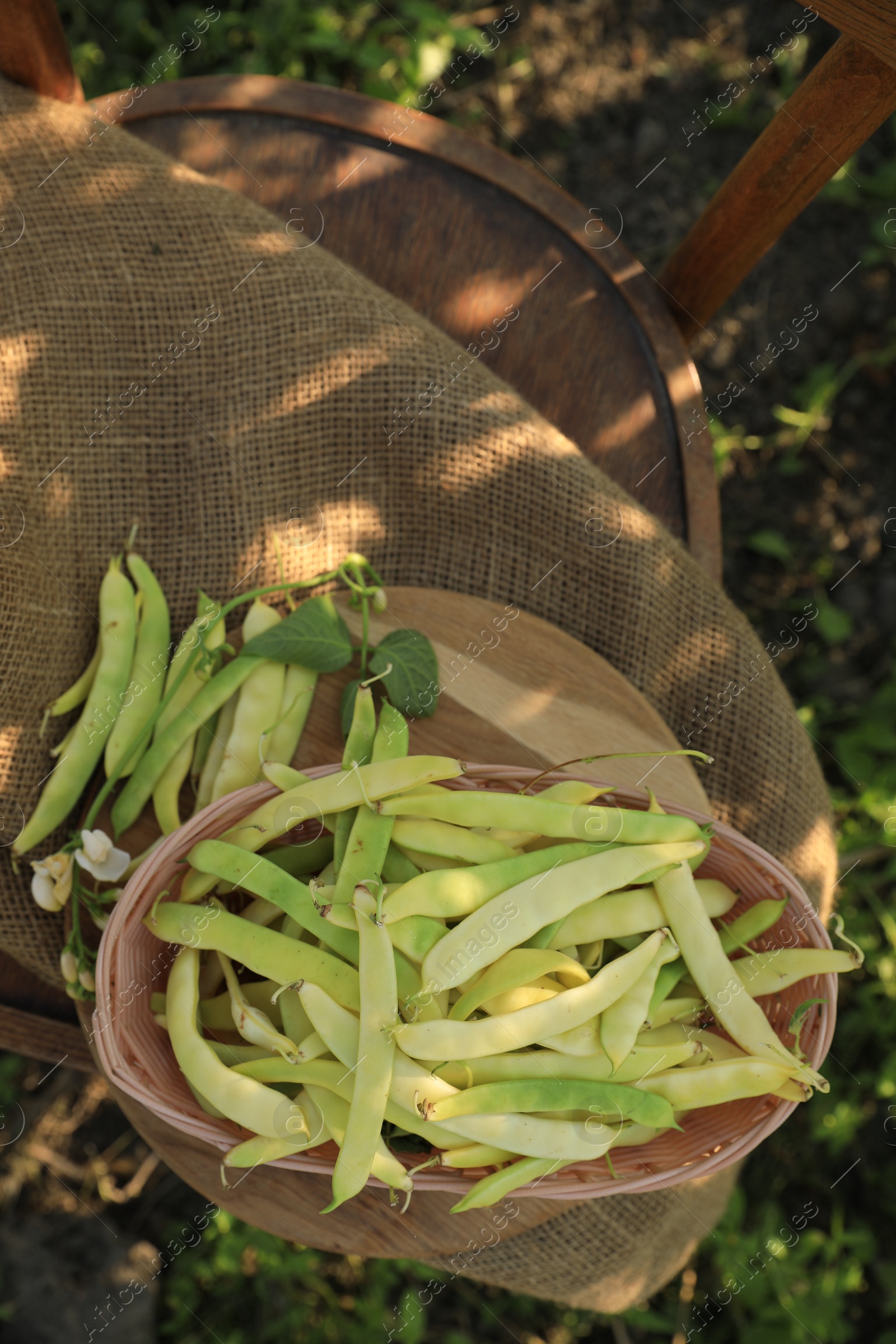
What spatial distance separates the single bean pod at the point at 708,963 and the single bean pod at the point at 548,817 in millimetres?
59

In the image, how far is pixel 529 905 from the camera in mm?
1164

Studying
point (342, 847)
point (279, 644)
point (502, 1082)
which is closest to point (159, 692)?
point (279, 644)

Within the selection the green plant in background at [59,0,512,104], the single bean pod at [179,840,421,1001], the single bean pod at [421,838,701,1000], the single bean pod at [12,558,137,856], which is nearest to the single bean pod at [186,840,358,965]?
the single bean pod at [179,840,421,1001]

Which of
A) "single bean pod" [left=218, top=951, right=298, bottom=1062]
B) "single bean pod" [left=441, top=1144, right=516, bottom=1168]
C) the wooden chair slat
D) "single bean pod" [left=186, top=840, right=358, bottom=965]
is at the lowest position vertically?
"single bean pod" [left=218, top=951, right=298, bottom=1062]

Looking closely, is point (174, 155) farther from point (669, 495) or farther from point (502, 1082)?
point (502, 1082)

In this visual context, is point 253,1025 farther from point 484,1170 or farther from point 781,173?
point 781,173

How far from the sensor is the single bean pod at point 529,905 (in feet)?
3.77

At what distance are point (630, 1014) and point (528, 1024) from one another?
0.14 metres

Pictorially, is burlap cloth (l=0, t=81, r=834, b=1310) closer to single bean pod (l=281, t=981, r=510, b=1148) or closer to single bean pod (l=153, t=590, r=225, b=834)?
single bean pod (l=153, t=590, r=225, b=834)

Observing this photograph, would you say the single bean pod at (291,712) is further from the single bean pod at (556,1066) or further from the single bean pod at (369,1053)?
the single bean pod at (556,1066)

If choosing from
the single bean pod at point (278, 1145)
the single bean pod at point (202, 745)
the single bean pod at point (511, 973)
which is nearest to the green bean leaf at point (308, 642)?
the single bean pod at point (202, 745)

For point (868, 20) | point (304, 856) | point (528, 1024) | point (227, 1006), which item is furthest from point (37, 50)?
point (528, 1024)

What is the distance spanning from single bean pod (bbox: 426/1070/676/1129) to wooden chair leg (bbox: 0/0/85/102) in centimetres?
163

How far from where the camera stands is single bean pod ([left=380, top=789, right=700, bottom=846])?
1178mm
